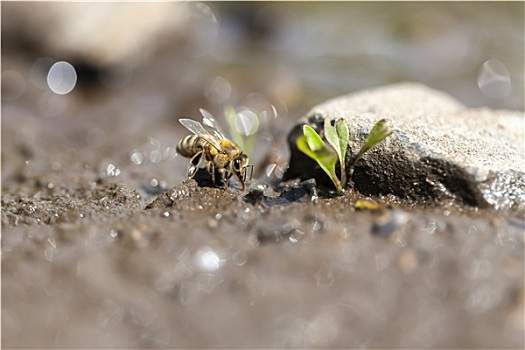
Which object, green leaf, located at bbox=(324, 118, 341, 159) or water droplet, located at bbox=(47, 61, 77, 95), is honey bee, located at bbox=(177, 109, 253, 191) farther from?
water droplet, located at bbox=(47, 61, 77, 95)

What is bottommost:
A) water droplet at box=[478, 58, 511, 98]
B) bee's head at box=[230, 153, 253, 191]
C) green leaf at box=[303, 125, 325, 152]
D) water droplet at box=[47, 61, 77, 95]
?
water droplet at box=[47, 61, 77, 95]

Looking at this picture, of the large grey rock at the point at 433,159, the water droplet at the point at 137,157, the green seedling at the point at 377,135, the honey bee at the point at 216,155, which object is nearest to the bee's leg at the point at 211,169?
the honey bee at the point at 216,155

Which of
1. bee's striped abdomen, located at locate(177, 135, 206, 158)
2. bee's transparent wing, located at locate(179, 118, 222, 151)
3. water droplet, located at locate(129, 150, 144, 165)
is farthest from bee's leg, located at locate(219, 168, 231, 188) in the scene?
water droplet, located at locate(129, 150, 144, 165)

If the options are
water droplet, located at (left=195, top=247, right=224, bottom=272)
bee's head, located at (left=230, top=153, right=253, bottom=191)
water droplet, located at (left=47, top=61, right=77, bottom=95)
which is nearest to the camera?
water droplet, located at (left=195, top=247, right=224, bottom=272)

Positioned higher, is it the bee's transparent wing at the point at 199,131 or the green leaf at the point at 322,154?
the green leaf at the point at 322,154

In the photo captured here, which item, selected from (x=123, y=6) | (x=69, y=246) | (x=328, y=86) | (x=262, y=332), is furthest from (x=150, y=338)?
(x=123, y=6)

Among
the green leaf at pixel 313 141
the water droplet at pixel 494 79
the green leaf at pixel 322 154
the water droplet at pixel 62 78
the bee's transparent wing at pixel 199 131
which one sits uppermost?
the green leaf at pixel 313 141

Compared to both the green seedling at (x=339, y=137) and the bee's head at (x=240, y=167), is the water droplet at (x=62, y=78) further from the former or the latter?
the green seedling at (x=339, y=137)

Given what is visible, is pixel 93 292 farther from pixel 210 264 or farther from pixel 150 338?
pixel 210 264
